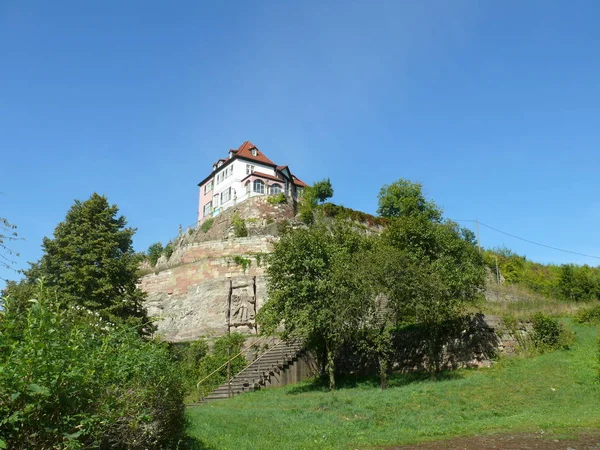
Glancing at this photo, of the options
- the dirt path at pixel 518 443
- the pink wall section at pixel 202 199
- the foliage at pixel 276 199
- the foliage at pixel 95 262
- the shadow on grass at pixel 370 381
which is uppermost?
the pink wall section at pixel 202 199

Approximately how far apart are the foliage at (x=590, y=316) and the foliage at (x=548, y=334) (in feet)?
7.55

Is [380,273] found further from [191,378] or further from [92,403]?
[92,403]

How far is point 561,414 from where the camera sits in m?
12.2

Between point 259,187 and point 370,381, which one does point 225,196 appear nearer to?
point 259,187

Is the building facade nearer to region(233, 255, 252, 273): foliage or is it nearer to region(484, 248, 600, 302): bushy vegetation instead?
region(233, 255, 252, 273): foliage

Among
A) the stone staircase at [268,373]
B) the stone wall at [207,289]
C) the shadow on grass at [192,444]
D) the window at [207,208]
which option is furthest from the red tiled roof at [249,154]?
the shadow on grass at [192,444]

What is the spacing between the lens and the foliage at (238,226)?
39.8 meters

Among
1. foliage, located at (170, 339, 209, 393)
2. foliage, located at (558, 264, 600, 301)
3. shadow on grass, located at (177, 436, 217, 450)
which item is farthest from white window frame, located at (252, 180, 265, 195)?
shadow on grass, located at (177, 436, 217, 450)

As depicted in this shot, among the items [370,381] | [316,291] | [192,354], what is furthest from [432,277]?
[192,354]

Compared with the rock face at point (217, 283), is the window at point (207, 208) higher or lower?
higher

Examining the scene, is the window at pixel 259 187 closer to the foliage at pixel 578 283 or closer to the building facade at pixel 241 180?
the building facade at pixel 241 180

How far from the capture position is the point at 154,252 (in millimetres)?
50062

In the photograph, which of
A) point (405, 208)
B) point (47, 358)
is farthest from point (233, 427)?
point (405, 208)

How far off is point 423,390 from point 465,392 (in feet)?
3.99
